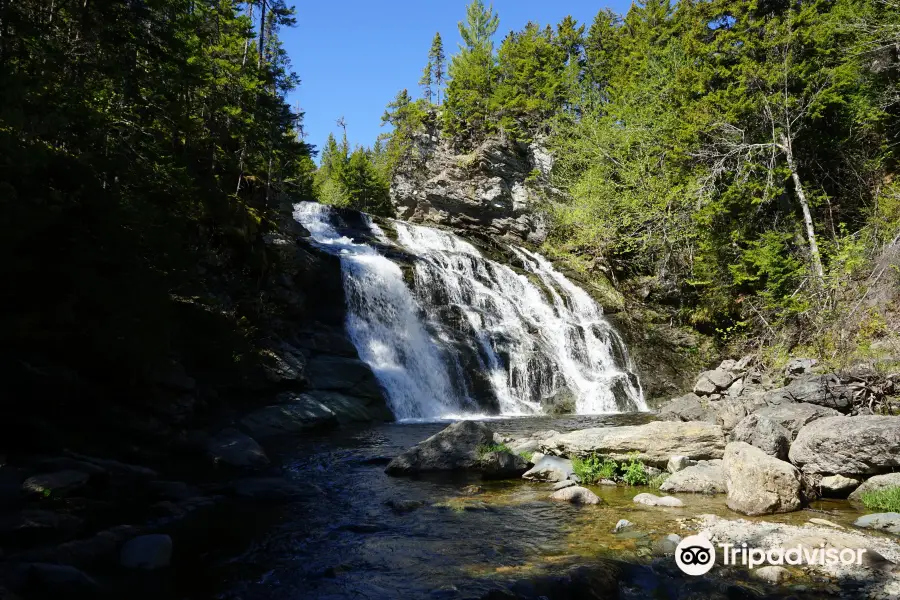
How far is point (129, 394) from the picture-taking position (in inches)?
418

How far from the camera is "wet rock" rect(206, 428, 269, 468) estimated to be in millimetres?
9977

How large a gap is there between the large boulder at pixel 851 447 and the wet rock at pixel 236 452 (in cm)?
960

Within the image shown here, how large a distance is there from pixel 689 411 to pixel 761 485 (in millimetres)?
8484

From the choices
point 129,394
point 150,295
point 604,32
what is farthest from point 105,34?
point 604,32

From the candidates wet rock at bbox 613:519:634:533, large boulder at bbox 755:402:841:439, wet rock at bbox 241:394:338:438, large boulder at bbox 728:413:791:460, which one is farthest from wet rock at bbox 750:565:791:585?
wet rock at bbox 241:394:338:438

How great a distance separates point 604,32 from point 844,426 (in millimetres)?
46595

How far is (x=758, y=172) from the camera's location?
2033cm

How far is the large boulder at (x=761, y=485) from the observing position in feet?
22.2

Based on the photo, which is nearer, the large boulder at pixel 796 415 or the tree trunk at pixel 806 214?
the large boulder at pixel 796 415

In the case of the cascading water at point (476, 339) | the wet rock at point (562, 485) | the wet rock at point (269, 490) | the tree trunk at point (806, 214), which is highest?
the tree trunk at point (806, 214)

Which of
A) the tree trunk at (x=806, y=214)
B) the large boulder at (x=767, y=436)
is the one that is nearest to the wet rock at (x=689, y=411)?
the large boulder at (x=767, y=436)

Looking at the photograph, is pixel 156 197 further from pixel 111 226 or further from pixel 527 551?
pixel 527 551

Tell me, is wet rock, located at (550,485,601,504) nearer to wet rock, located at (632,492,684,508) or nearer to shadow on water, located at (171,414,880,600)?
shadow on water, located at (171,414,880,600)

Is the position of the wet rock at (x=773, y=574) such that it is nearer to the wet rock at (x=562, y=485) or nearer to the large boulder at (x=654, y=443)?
the wet rock at (x=562, y=485)
